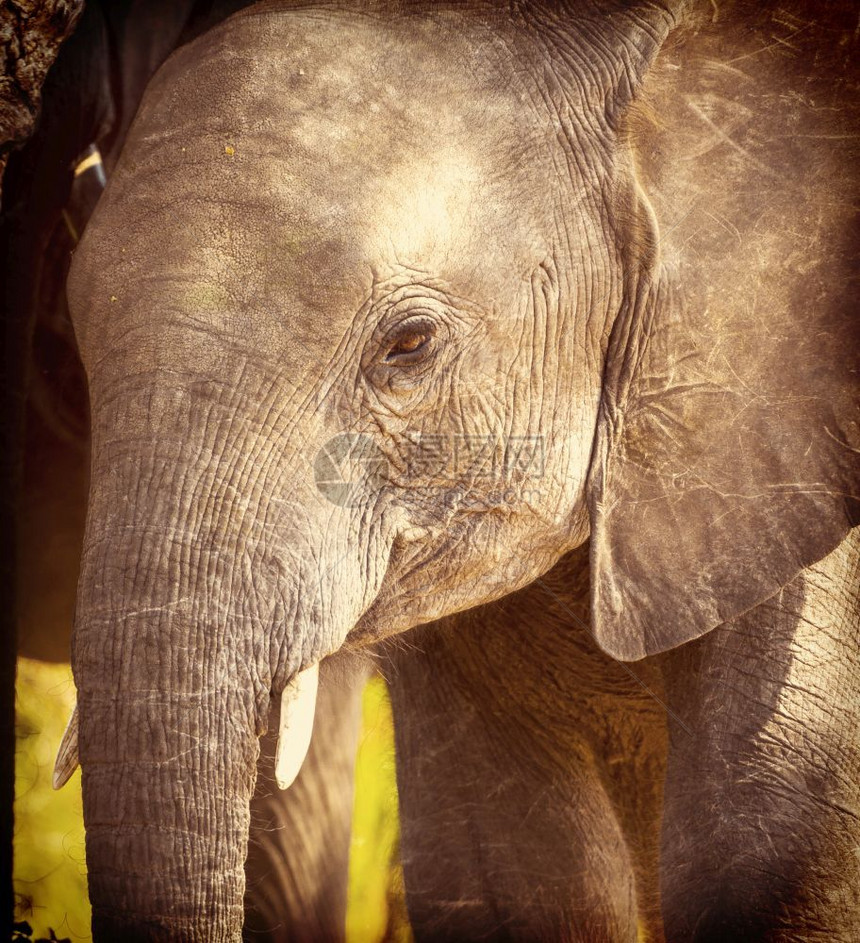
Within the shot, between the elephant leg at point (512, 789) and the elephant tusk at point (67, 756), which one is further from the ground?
the elephant tusk at point (67, 756)

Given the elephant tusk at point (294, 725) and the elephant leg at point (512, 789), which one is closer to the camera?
the elephant tusk at point (294, 725)

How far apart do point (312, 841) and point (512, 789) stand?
0.94 meters

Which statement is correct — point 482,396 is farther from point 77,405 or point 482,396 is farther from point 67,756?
point 77,405

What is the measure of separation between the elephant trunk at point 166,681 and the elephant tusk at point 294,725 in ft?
0.17

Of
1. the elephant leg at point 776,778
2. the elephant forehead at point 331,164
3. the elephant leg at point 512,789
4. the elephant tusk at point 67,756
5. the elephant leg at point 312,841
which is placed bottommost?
the elephant leg at point 312,841

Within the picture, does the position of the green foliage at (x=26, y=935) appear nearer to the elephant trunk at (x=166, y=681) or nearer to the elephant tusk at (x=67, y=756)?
the elephant tusk at (x=67, y=756)

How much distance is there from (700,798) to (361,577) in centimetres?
69

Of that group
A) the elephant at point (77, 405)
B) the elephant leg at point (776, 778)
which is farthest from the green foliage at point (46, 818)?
the elephant leg at point (776, 778)

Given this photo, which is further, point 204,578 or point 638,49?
point 638,49

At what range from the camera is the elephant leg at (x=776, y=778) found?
1.97 m

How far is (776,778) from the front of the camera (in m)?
1.97

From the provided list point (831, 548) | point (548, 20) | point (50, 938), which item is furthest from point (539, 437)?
point (50, 938)

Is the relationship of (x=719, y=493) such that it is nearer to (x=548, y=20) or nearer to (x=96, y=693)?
(x=548, y=20)

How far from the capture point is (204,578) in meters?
1.61
